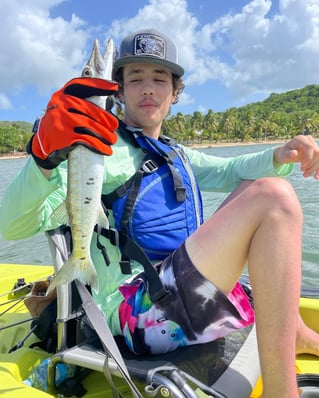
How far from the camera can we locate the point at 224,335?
1.91 meters

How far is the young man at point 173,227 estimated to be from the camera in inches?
61.5

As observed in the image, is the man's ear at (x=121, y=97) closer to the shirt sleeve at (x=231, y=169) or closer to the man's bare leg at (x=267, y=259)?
the shirt sleeve at (x=231, y=169)

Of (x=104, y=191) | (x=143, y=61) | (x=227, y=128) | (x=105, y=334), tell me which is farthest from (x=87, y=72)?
(x=227, y=128)

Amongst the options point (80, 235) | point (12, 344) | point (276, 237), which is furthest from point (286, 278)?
point (12, 344)

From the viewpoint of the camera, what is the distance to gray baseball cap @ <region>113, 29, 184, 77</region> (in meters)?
2.32

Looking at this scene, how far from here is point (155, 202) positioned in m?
2.12

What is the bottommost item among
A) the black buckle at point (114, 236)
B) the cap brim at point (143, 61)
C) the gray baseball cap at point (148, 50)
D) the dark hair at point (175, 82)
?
the black buckle at point (114, 236)

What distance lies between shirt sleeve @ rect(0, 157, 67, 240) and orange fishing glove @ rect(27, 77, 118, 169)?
0.58 ft

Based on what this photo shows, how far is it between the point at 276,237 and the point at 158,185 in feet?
2.55

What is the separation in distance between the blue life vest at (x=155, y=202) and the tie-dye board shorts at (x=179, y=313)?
0.24 meters

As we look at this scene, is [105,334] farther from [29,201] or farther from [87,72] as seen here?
[87,72]

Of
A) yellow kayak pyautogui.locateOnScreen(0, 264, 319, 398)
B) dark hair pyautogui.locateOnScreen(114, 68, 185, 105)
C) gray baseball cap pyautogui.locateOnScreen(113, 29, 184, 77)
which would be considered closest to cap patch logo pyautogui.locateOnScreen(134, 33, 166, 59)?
gray baseball cap pyautogui.locateOnScreen(113, 29, 184, 77)

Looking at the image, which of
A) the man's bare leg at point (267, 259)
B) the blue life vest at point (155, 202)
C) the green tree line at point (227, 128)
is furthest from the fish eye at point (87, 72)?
the green tree line at point (227, 128)

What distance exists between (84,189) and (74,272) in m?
0.42
